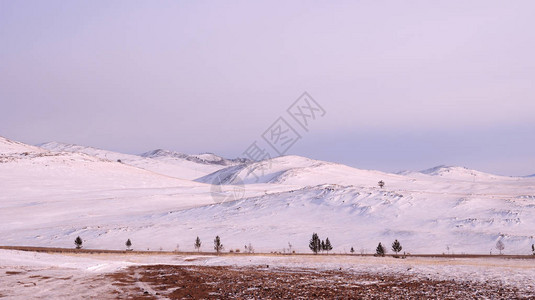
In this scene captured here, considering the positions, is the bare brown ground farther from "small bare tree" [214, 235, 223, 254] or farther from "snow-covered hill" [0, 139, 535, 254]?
"snow-covered hill" [0, 139, 535, 254]

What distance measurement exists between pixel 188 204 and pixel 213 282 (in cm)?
8449

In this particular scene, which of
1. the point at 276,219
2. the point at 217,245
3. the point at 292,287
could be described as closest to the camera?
the point at 292,287

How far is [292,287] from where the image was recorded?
22.6 metres

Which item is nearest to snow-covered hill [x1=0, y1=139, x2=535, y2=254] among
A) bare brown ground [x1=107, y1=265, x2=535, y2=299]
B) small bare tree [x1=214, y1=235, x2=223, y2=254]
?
small bare tree [x1=214, y1=235, x2=223, y2=254]

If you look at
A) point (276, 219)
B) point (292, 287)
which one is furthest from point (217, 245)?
point (292, 287)

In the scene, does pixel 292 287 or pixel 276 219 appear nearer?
pixel 292 287

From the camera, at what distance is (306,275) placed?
28297mm

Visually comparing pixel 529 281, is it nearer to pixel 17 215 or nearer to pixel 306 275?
pixel 306 275

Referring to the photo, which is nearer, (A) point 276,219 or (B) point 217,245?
(B) point 217,245

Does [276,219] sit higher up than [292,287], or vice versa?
[276,219]

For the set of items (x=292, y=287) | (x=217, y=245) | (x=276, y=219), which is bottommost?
(x=292, y=287)

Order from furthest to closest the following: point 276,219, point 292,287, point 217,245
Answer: point 276,219
point 217,245
point 292,287

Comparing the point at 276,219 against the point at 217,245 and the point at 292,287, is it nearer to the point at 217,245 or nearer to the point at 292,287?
the point at 217,245

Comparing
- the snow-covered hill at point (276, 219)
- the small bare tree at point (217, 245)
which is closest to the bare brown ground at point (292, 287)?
the small bare tree at point (217, 245)
